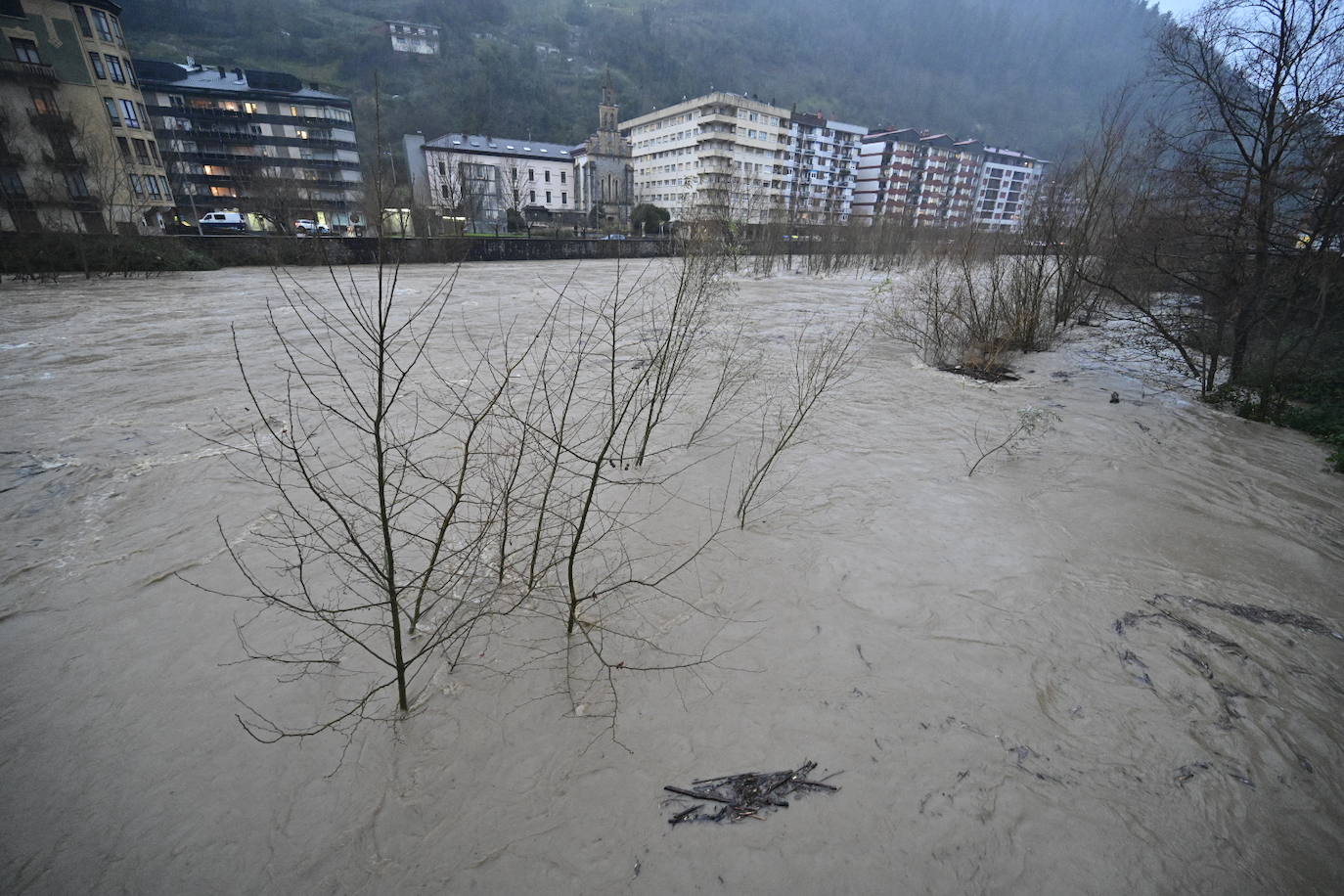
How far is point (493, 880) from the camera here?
2611 millimetres

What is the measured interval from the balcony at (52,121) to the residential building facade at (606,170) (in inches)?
1760

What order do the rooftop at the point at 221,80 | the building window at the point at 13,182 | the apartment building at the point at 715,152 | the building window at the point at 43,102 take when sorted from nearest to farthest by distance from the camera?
the building window at the point at 13,182
the building window at the point at 43,102
the rooftop at the point at 221,80
the apartment building at the point at 715,152

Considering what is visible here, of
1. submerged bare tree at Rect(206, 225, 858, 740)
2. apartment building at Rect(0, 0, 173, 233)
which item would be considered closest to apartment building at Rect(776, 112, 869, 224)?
apartment building at Rect(0, 0, 173, 233)

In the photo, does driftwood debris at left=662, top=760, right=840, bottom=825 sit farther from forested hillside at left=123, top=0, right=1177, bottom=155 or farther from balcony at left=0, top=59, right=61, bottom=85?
forested hillside at left=123, top=0, right=1177, bottom=155

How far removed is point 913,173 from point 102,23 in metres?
88.3

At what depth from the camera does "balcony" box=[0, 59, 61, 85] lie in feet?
90.5

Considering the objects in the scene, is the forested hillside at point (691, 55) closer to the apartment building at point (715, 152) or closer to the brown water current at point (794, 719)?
the apartment building at point (715, 152)

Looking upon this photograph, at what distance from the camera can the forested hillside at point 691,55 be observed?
282 feet

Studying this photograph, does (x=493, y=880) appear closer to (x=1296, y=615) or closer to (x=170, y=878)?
(x=170, y=878)

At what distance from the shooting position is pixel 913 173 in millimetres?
80938

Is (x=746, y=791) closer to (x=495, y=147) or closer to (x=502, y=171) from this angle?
(x=502, y=171)

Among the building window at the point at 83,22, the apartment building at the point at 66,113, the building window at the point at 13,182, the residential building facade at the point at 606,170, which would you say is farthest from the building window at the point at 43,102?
the residential building facade at the point at 606,170

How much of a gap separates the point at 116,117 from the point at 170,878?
48864mm

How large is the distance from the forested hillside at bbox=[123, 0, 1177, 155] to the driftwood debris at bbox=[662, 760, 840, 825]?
85.9 m
